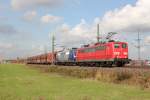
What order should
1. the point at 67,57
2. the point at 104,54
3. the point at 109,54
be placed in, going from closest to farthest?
the point at 109,54 < the point at 104,54 < the point at 67,57

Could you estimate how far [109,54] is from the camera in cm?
4494

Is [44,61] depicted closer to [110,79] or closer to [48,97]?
[110,79]

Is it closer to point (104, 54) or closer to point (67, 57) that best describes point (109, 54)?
point (104, 54)

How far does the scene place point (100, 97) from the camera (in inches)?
664

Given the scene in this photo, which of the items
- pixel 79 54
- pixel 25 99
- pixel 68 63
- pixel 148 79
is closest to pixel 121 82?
pixel 148 79

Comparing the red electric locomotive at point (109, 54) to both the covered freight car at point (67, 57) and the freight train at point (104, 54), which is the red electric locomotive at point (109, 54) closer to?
the freight train at point (104, 54)

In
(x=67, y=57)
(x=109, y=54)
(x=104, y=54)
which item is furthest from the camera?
(x=67, y=57)

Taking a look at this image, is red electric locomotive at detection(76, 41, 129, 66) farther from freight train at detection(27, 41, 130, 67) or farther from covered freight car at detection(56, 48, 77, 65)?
covered freight car at detection(56, 48, 77, 65)

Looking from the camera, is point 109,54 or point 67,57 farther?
point 67,57

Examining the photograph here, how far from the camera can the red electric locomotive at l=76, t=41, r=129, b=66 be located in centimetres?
4456

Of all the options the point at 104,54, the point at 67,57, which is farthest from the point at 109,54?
the point at 67,57

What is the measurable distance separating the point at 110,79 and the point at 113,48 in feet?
61.8

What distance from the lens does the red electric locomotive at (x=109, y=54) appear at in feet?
146

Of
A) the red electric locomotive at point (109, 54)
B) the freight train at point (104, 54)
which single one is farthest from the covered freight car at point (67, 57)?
the red electric locomotive at point (109, 54)
